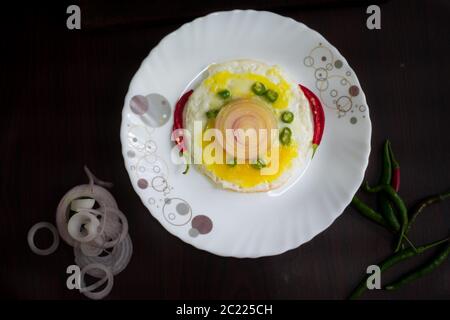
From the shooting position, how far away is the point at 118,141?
10.5ft

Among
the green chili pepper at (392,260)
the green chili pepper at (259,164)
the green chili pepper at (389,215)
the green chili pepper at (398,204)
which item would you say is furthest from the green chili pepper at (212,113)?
the green chili pepper at (392,260)

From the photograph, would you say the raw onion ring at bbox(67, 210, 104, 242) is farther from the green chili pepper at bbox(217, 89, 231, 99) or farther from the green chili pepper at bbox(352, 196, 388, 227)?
the green chili pepper at bbox(352, 196, 388, 227)

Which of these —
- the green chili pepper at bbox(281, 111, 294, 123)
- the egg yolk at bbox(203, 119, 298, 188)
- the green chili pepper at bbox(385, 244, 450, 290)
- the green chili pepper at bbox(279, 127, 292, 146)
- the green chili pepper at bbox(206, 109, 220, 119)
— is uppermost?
the green chili pepper at bbox(206, 109, 220, 119)

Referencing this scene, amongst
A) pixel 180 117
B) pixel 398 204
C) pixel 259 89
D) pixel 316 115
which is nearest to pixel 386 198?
pixel 398 204

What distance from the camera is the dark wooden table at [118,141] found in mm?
3111

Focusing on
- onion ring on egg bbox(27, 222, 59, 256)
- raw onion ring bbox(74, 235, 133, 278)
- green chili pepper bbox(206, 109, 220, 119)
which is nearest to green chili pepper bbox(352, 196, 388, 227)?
green chili pepper bbox(206, 109, 220, 119)

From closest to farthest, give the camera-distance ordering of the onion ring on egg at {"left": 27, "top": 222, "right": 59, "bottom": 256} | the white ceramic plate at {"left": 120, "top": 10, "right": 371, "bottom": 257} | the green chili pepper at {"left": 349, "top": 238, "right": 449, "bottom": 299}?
the white ceramic plate at {"left": 120, "top": 10, "right": 371, "bottom": 257}, the green chili pepper at {"left": 349, "top": 238, "right": 449, "bottom": 299}, the onion ring on egg at {"left": 27, "top": 222, "right": 59, "bottom": 256}

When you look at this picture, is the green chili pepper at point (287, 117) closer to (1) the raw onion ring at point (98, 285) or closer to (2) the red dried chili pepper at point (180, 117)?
(2) the red dried chili pepper at point (180, 117)

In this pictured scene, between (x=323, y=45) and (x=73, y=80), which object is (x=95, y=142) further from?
(x=323, y=45)

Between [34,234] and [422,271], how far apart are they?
2.81 meters

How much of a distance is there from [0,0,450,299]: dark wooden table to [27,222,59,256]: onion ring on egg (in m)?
0.05

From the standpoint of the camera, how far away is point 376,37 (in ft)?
10.6

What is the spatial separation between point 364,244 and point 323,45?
144cm

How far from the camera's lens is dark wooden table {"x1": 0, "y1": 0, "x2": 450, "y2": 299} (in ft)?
10.2
